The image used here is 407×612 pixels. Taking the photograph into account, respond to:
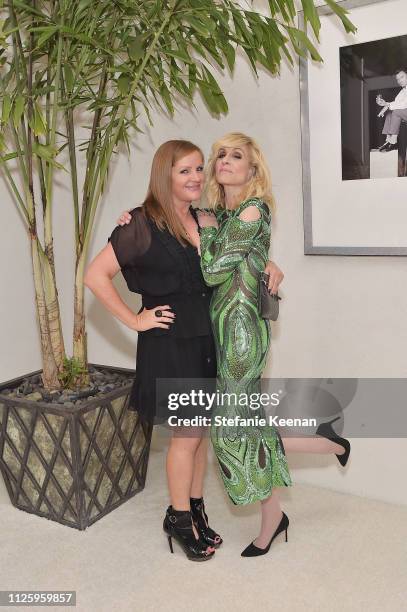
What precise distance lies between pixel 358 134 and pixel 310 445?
1.17 metres

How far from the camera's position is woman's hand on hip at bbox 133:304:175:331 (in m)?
2.12

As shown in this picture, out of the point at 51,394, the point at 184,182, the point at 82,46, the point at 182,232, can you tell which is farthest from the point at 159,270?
the point at 82,46

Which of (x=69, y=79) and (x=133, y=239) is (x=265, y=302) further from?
(x=69, y=79)

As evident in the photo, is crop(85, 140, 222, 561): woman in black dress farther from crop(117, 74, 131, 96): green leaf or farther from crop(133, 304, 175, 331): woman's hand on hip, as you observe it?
crop(117, 74, 131, 96): green leaf

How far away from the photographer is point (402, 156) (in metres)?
2.30

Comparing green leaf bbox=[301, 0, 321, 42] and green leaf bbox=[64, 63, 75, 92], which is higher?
green leaf bbox=[301, 0, 321, 42]

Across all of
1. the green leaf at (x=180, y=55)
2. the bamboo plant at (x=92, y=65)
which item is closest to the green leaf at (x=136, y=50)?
the bamboo plant at (x=92, y=65)

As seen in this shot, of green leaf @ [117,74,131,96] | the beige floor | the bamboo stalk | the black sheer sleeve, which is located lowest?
the beige floor

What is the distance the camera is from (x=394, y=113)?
2275mm

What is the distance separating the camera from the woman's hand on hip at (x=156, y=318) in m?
2.12

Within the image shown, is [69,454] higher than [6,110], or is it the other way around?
[6,110]

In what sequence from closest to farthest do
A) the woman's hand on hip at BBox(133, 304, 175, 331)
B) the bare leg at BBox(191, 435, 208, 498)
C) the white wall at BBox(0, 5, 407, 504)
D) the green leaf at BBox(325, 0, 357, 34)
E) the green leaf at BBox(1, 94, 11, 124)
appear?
the green leaf at BBox(1, 94, 11, 124) < the green leaf at BBox(325, 0, 357, 34) < the woman's hand on hip at BBox(133, 304, 175, 331) < the bare leg at BBox(191, 435, 208, 498) < the white wall at BBox(0, 5, 407, 504)

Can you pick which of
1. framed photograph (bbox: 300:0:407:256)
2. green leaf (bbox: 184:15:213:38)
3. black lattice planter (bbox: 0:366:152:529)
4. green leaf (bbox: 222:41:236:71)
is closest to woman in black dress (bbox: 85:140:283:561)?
black lattice planter (bbox: 0:366:152:529)

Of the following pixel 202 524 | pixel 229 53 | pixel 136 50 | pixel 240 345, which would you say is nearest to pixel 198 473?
pixel 202 524
